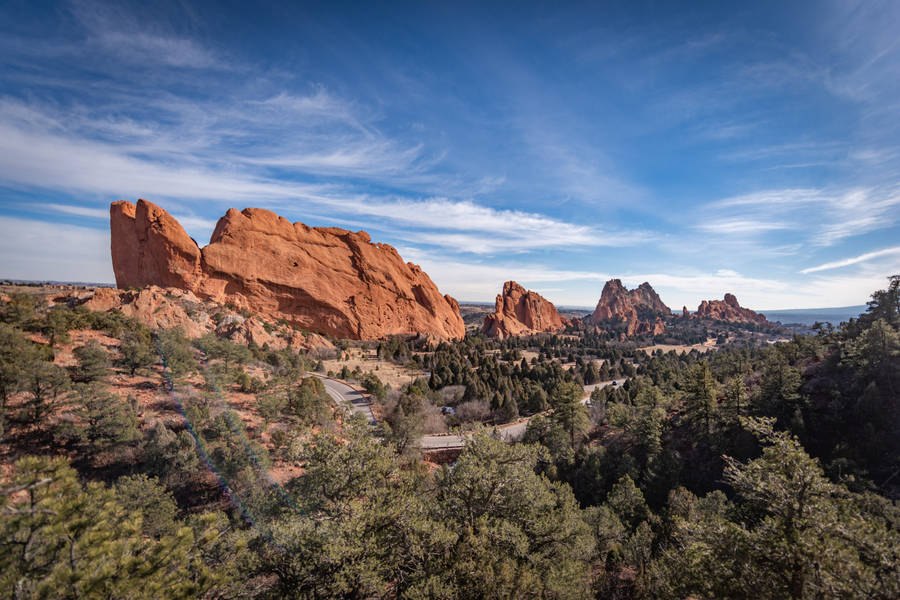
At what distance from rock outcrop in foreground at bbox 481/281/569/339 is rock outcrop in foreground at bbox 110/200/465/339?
41.4 meters

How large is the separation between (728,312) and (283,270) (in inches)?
9075

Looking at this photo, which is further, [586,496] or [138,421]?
[586,496]

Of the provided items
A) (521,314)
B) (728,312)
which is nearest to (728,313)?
(728,312)

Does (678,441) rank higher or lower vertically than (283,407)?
lower

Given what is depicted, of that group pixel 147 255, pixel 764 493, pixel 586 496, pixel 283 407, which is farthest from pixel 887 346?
pixel 147 255

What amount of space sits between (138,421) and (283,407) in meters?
8.10

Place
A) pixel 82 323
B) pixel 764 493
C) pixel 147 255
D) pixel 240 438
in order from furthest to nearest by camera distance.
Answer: pixel 147 255 < pixel 82 323 < pixel 240 438 < pixel 764 493

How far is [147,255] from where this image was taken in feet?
190

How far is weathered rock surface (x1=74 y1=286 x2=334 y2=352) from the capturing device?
116 feet

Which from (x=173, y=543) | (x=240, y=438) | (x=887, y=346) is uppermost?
(x=887, y=346)

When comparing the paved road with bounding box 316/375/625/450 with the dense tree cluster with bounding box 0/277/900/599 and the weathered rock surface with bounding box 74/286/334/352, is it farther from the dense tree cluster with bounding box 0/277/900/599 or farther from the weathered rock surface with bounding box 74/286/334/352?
the weathered rock surface with bounding box 74/286/334/352

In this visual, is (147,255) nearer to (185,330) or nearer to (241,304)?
(241,304)

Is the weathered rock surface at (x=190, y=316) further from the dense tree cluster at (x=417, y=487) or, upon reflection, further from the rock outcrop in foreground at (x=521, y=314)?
the rock outcrop in foreground at (x=521, y=314)

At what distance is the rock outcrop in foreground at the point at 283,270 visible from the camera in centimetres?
5784
